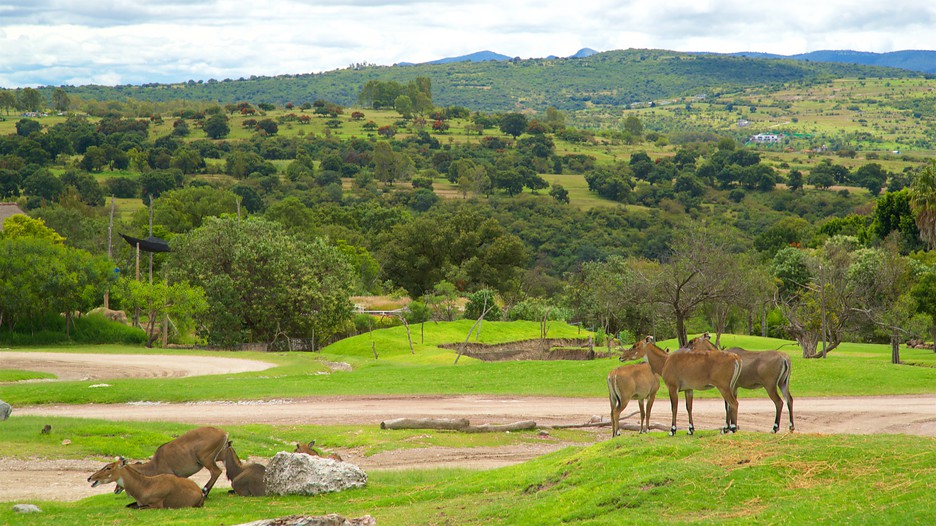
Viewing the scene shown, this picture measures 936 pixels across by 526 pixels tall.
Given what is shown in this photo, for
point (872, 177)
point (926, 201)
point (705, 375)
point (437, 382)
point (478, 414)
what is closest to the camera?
point (705, 375)

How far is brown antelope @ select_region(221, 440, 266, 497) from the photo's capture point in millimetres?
15414

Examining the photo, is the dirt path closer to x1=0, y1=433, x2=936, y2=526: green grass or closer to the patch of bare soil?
x1=0, y1=433, x2=936, y2=526: green grass

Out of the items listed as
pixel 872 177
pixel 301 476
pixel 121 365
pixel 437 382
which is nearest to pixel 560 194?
pixel 872 177

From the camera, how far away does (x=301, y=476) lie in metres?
15.5

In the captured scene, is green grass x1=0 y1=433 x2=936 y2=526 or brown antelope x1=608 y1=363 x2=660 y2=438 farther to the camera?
brown antelope x1=608 y1=363 x2=660 y2=438

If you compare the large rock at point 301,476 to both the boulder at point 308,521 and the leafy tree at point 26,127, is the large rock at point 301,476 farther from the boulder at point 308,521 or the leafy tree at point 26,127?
the leafy tree at point 26,127

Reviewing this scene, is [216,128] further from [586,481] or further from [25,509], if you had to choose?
[586,481]

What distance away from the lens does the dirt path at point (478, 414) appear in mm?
20906

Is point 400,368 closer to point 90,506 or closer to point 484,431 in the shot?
point 484,431

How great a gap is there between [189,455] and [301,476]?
195 cm

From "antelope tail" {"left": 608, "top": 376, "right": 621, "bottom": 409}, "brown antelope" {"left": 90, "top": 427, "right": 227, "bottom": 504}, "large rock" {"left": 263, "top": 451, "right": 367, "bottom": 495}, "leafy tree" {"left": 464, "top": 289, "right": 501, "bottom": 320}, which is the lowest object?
"leafy tree" {"left": 464, "top": 289, "right": 501, "bottom": 320}

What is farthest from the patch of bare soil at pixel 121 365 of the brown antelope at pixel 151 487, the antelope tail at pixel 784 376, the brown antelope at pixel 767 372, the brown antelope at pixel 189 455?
the antelope tail at pixel 784 376

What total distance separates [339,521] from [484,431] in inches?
501

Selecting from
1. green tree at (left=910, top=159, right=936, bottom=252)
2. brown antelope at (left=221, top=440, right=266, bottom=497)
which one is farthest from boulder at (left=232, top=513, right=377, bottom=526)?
green tree at (left=910, top=159, right=936, bottom=252)
